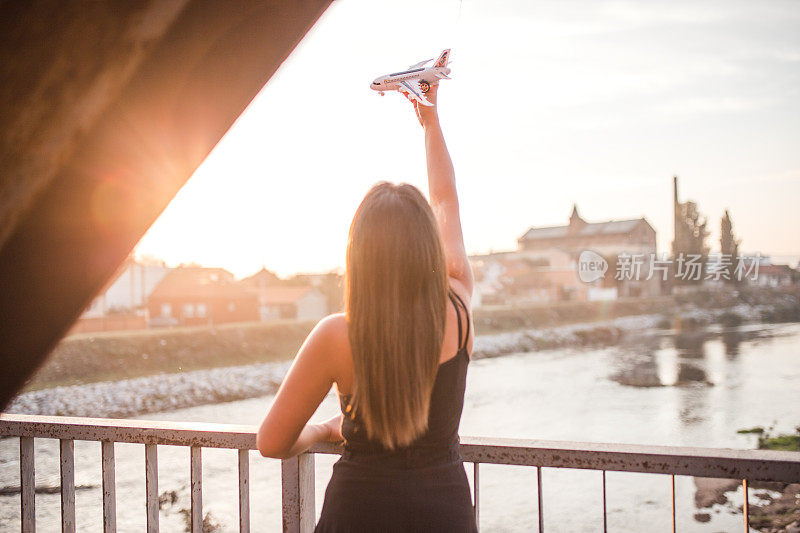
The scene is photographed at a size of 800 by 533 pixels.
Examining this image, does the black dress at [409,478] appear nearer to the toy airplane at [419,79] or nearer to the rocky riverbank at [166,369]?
the toy airplane at [419,79]

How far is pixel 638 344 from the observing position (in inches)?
1805

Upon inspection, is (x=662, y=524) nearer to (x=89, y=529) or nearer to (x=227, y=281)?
(x=89, y=529)

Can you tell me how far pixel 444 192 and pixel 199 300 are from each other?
128 feet

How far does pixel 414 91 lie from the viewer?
1489 millimetres

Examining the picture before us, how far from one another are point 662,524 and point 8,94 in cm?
1421

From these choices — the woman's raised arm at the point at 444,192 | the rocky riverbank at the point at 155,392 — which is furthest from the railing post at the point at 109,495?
the rocky riverbank at the point at 155,392

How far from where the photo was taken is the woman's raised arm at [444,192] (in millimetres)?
1235

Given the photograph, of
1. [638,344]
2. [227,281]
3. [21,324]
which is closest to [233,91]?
[21,324]

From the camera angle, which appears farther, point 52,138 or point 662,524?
point 662,524

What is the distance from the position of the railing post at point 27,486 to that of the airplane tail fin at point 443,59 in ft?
5.51

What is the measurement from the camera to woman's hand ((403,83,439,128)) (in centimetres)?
150

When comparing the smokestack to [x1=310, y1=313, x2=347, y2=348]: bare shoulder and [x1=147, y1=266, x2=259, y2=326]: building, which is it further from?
[x1=310, y1=313, x2=347, y2=348]: bare shoulder

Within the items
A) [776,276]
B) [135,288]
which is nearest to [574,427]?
[135,288]

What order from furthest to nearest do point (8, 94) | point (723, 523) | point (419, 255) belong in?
point (723, 523)
point (8, 94)
point (419, 255)
